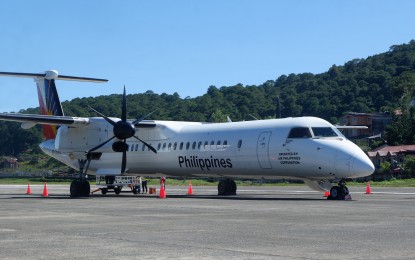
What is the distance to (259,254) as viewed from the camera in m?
10.1

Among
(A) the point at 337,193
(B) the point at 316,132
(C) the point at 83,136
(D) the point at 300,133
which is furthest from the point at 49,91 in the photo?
(A) the point at 337,193

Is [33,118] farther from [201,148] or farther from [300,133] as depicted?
[300,133]

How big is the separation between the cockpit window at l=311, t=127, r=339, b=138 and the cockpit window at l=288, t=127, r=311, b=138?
0.26 m

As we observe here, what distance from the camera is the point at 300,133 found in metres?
27.4

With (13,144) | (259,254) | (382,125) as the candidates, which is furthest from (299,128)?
(13,144)

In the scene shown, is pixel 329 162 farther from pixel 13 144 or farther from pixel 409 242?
pixel 13 144

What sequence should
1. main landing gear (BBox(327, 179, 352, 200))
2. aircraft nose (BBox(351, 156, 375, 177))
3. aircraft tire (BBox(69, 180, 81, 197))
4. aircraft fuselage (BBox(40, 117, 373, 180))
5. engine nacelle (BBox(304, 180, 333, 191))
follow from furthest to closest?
aircraft tire (BBox(69, 180, 81, 197)), engine nacelle (BBox(304, 180, 333, 191)), aircraft fuselage (BBox(40, 117, 373, 180)), main landing gear (BBox(327, 179, 352, 200)), aircraft nose (BBox(351, 156, 375, 177))

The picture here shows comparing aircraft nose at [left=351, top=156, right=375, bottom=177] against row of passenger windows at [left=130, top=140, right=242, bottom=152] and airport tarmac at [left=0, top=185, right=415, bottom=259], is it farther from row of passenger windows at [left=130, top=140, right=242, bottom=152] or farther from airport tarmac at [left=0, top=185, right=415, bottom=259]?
airport tarmac at [left=0, top=185, right=415, bottom=259]

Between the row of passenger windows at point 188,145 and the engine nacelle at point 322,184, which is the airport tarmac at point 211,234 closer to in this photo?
the engine nacelle at point 322,184

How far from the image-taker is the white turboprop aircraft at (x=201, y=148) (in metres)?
26.4

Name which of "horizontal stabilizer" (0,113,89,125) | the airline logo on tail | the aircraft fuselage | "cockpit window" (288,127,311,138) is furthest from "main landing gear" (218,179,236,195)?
the airline logo on tail

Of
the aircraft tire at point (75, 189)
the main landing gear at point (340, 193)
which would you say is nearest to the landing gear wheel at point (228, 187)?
the aircraft tire at point (75, 189)

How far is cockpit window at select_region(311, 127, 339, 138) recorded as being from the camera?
2703cm

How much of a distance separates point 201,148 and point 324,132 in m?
6.60
